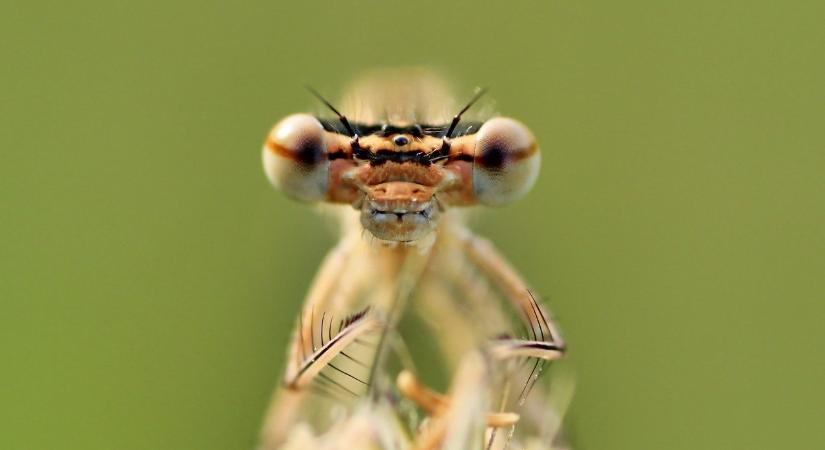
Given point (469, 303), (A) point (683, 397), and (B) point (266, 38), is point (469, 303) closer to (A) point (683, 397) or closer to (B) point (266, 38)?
(A) point (683, 397)

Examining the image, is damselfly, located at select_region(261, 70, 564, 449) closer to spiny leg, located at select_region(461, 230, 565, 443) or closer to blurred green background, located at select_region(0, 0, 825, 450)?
spiny leg, located at select_region(461, 230, 565, 443)

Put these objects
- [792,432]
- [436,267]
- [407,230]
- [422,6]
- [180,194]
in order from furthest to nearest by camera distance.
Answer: [422,6]
[180,194]
[792,432]
[436,267]
[407,230]

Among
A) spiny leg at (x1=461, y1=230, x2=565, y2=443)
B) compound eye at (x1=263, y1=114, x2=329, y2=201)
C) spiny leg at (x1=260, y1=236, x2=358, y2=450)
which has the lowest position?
spiny leg at (x1=260, y1=236, x2=358, y2=450)

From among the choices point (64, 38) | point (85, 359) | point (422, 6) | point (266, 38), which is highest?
point (422, 6)

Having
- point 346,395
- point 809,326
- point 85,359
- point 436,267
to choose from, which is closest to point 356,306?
point 436,267

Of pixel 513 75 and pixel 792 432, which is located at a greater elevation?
pixel 513 75

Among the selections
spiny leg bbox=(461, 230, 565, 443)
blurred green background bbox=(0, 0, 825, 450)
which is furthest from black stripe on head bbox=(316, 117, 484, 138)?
blurred green background bbox=(0, 0, 825, 450)

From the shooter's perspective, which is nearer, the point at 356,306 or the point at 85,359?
the point at 356,306

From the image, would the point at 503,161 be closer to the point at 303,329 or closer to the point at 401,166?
the point at 401,166
